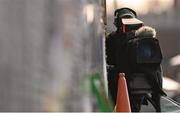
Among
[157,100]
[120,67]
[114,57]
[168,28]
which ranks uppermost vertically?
[168,28]

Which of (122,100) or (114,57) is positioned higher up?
(114,57)

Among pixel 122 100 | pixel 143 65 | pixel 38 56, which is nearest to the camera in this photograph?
pixel 38 56

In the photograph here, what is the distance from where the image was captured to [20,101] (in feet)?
7.65

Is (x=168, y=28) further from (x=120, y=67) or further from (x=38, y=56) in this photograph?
(x=38, y=56)

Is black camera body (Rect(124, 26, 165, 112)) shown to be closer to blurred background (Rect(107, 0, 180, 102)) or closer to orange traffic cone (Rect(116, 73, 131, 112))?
orange traffic cone (Rect(116, 73, 131, 112))

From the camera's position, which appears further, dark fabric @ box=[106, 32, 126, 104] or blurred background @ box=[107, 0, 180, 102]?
blurred background @ box=[107, 0, 180, 102]

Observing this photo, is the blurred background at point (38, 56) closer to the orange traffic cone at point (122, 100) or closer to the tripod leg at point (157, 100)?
the orange traffic cone at point (122, 100)

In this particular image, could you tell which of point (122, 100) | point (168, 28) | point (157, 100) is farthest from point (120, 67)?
point (168, 28)

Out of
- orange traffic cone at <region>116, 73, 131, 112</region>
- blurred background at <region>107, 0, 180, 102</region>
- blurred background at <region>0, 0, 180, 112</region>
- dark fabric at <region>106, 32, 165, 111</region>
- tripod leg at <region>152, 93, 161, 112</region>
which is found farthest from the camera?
blurred background at <region>107, 0, 180, 102</region>

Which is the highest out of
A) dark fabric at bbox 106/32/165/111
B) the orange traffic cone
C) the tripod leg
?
dark fabric at bbox 106/32/165/111

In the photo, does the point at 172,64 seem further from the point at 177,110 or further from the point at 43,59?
the point at 43,59

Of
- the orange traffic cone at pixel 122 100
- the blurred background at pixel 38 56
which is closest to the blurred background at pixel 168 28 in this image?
the orange traffic cone at pixel 122 100

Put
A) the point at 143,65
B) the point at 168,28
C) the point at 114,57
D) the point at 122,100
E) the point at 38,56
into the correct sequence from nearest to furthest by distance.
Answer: the point at 38,56
the point at 122,100
the point at 143,65
the point at 114,57
the point at 168,28

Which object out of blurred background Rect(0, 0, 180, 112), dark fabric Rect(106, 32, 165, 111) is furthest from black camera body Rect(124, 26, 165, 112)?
blurred background Rect(0, 0, 180, 112)
